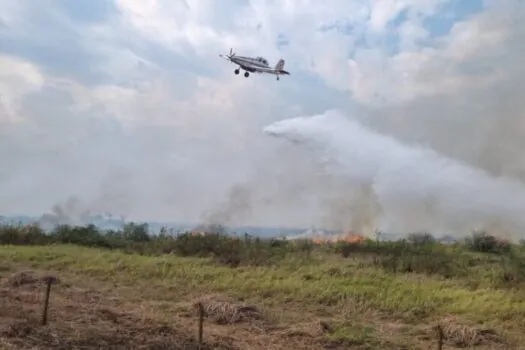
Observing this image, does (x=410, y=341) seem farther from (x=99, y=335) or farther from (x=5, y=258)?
(x=5, y=258)

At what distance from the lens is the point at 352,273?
20266 millimetres

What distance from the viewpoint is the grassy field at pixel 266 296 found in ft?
40.8

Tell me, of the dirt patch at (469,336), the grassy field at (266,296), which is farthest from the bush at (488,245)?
the dirt patch at (469,336)

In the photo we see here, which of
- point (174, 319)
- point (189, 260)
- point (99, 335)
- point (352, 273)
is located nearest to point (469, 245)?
point (352, 273)

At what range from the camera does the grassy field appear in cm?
1245

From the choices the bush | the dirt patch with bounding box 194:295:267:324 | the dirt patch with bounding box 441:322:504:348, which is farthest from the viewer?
the bush

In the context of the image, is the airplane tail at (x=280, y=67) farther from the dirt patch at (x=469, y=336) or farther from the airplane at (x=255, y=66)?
the dirt patch at (x=469, y=336)

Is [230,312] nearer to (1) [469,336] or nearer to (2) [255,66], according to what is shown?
(1) [469,336]

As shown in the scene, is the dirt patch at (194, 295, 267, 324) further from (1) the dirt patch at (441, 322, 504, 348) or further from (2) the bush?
(2) the bush

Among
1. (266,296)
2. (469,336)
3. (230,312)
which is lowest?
(469,336)

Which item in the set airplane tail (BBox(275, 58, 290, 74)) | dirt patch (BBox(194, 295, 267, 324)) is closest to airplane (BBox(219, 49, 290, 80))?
airplane tail (BBox(275, 58, 290, 74))

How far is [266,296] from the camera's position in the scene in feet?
56.9

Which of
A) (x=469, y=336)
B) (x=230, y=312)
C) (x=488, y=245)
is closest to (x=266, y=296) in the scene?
(x=230, y=312)

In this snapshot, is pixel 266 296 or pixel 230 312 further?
pixel 266 296
